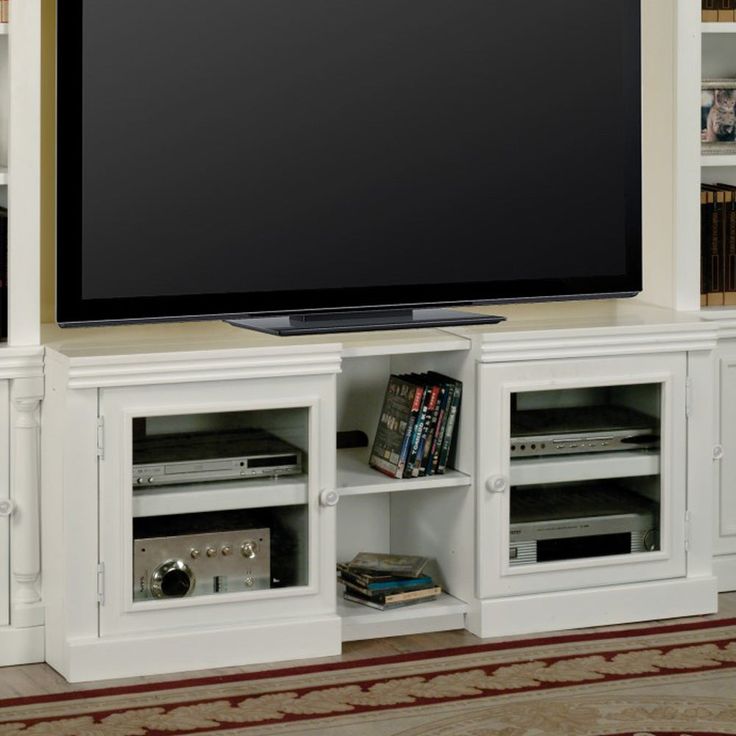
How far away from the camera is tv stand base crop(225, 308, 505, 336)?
3.44 meters

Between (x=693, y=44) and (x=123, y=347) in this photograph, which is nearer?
(x=123, y=347)

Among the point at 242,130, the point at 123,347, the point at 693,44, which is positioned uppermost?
the point at 693,44

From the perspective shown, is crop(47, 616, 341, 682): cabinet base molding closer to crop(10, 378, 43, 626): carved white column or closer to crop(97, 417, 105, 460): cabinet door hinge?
crop(10, 378, 43, 626): carved white column

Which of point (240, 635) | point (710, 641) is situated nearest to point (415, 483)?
point (240, 635)

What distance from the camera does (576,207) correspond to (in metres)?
3.72

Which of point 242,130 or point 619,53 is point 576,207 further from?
point 242,130

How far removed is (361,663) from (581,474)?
2.27 ft

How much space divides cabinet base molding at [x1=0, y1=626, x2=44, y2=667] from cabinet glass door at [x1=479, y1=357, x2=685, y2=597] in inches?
39.1

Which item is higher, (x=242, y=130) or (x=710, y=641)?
(x=242, y=130)

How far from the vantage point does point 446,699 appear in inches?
124

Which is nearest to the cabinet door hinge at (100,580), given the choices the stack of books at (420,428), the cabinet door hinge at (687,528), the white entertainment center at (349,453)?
the white entertainment center at (349,453)

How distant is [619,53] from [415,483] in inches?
44.7

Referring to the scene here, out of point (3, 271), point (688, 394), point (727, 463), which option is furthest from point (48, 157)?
point (727, 463)

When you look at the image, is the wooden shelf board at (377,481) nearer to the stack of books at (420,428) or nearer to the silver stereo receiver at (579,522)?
the stack of books at (420,428)
